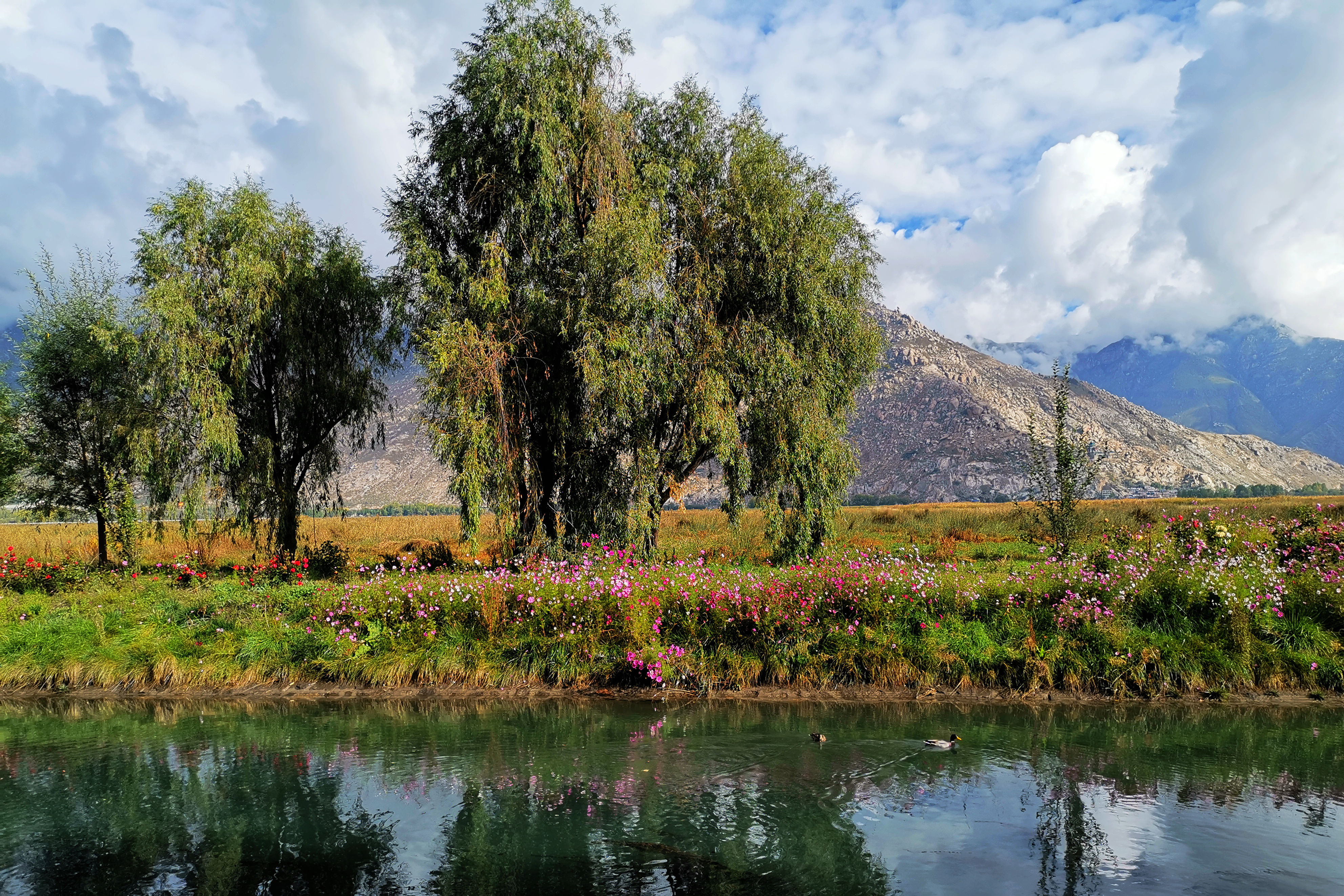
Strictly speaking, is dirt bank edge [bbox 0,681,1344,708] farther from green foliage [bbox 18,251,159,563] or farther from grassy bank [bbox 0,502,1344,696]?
green foliage [bbox 18,251,159,563]

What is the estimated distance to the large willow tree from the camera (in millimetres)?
16953

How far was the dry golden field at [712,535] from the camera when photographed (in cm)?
2364

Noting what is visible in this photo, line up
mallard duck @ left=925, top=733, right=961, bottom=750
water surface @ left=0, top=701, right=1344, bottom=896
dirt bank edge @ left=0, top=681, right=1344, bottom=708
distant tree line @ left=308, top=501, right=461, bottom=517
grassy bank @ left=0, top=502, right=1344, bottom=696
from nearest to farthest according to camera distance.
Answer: water surface @ left=0, top=701, right=1344, bottom=896
mallard duck @ left=925, top=733, right=961, bottom=750
dirt bank edge @ left=0, top=681, right=1344, bottom=708
grassy bank @ left=0, top=502, right=1344, bottom=696
distant tree line @ left=308, top=501, right=461, bottom=517

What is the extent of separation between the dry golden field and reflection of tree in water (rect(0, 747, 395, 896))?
7.98 m

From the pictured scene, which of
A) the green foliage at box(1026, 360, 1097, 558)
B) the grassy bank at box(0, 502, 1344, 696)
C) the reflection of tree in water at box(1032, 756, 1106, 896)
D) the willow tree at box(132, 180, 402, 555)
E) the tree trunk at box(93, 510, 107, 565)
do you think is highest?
the willow tree at box(132, 180, 402, 555)

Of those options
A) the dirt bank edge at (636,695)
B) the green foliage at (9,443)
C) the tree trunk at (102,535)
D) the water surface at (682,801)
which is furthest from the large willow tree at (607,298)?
the green foliage at (9,443)

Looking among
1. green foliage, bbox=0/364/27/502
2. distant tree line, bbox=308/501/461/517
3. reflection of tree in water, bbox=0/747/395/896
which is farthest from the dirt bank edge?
distant tree line, bbox=308/501/461/517

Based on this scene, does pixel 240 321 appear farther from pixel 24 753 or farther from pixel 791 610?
pixel 791 610

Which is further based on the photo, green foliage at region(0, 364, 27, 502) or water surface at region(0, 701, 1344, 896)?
green foliage at region(0, 364, 27, 502)

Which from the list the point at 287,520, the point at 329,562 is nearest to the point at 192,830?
the point at 329,562

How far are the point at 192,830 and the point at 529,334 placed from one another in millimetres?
12262

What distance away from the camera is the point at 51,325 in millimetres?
22891

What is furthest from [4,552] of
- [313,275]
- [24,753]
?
[24,753]

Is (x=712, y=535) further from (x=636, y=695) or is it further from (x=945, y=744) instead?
(x=945, y=744)
